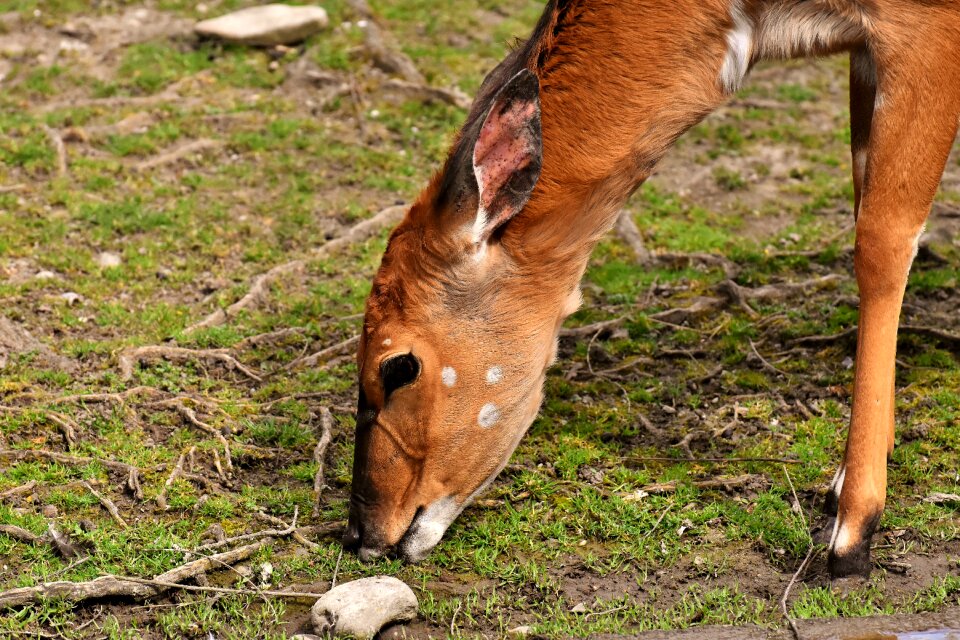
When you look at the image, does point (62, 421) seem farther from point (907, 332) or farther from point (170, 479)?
point (907, 332)

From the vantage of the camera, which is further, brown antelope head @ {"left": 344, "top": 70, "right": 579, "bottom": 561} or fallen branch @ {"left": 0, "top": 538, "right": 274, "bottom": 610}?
brown antelope head @ {"left": 344, "top": 70, "right": 579, "bottom": 561}

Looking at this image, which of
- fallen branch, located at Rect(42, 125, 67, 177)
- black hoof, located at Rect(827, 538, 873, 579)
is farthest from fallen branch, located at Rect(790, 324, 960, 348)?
fallen branch, located at Rect(42, 125, 67, 177)

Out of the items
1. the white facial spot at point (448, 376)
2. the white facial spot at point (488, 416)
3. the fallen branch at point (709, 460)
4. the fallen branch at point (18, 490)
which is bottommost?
the fallen branch at point (18, 490)

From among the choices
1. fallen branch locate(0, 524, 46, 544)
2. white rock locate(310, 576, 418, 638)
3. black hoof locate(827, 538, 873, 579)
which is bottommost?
fallen branch locate(0, 524, 46, 544)

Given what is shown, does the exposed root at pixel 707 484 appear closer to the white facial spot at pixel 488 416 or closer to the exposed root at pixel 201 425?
the white facial spot at pixel 488 416

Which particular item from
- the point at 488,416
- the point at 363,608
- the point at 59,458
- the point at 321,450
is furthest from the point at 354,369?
the point at 363,608

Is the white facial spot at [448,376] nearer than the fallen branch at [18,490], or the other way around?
the white facial spot at [448,376]

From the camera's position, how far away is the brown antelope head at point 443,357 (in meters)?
4.45

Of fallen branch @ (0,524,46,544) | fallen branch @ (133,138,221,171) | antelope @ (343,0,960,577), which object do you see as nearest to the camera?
antelope @ (343,0,960,577)

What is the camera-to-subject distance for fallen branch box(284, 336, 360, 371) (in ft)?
21.2

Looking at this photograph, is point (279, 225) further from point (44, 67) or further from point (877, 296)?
point (877, 296)

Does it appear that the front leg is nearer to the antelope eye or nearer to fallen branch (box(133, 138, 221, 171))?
the antelope eye

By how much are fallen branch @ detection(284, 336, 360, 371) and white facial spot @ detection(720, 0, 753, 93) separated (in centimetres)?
271

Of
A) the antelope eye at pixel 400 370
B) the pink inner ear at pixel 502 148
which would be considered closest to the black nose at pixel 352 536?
the antelope eye at pixel 400 370
